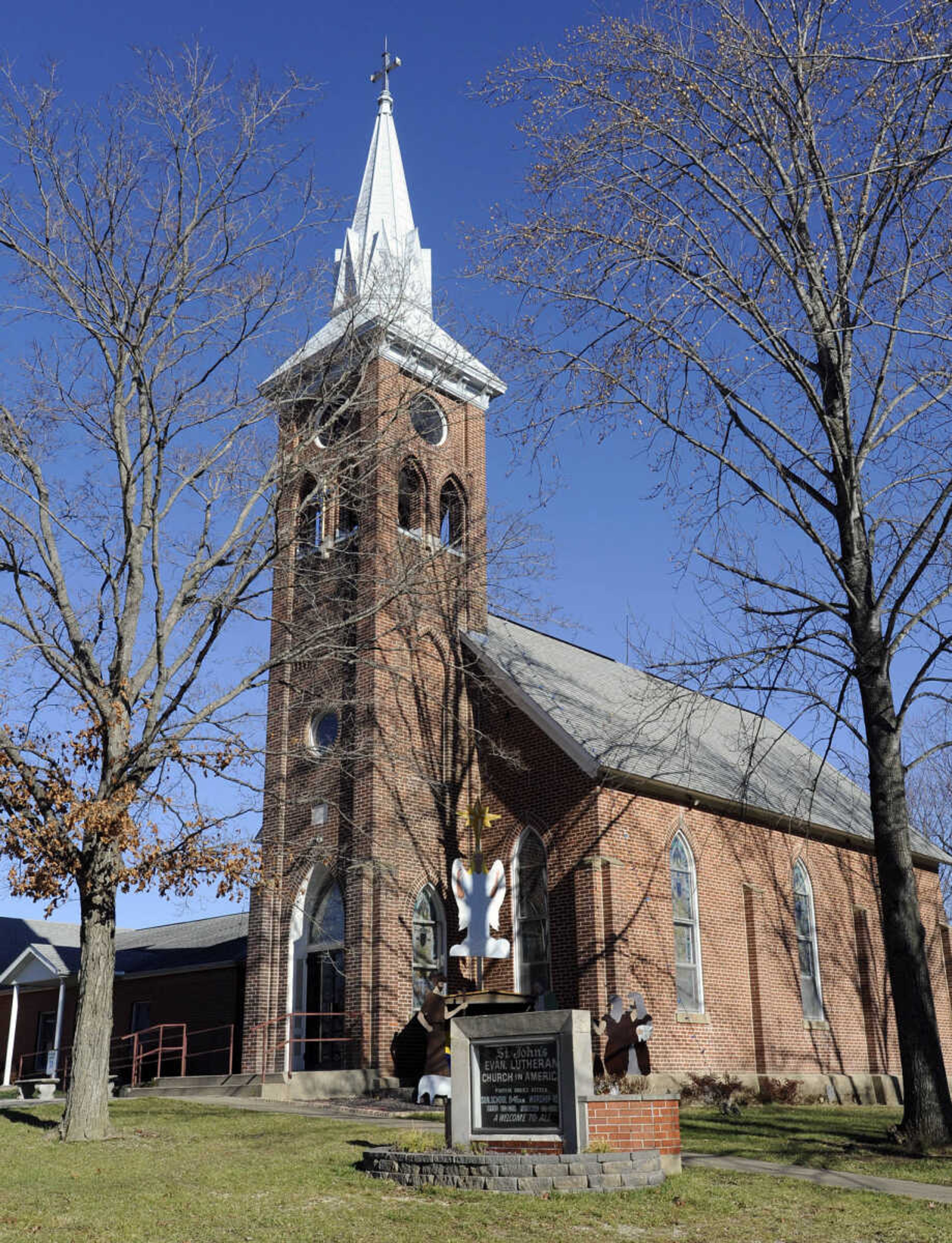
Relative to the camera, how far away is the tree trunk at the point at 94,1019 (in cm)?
1309

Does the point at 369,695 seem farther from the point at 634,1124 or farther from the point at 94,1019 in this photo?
the point at 634,1124

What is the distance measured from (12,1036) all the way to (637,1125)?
26579 mm

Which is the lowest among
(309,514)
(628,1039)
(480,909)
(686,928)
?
(628,1039)

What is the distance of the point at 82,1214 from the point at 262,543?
878 cm

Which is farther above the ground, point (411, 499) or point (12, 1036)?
point (411, 499)

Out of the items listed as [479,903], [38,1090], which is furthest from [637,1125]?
[38,1090]

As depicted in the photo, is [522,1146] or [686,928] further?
[686,928]

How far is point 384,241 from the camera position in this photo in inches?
998

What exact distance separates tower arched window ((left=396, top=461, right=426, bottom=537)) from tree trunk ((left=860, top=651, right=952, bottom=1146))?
466 inches

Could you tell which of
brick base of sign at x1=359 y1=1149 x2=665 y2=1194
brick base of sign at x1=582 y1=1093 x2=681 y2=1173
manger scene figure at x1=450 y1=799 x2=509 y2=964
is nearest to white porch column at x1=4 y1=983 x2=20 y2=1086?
manger scene figure at x1=450 y1=799 x2=509 y2=964

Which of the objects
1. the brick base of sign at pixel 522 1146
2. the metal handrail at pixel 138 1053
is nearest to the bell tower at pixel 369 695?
the metal handrail at pixel 138 1053

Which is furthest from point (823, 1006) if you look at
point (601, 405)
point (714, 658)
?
point (601, 405)

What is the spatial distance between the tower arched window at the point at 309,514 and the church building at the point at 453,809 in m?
0.13

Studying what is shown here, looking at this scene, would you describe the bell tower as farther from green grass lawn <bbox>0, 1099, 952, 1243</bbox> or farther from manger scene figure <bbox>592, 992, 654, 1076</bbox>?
green grass lawn <bbox>0, 1099, 952, 1243</bbox>
